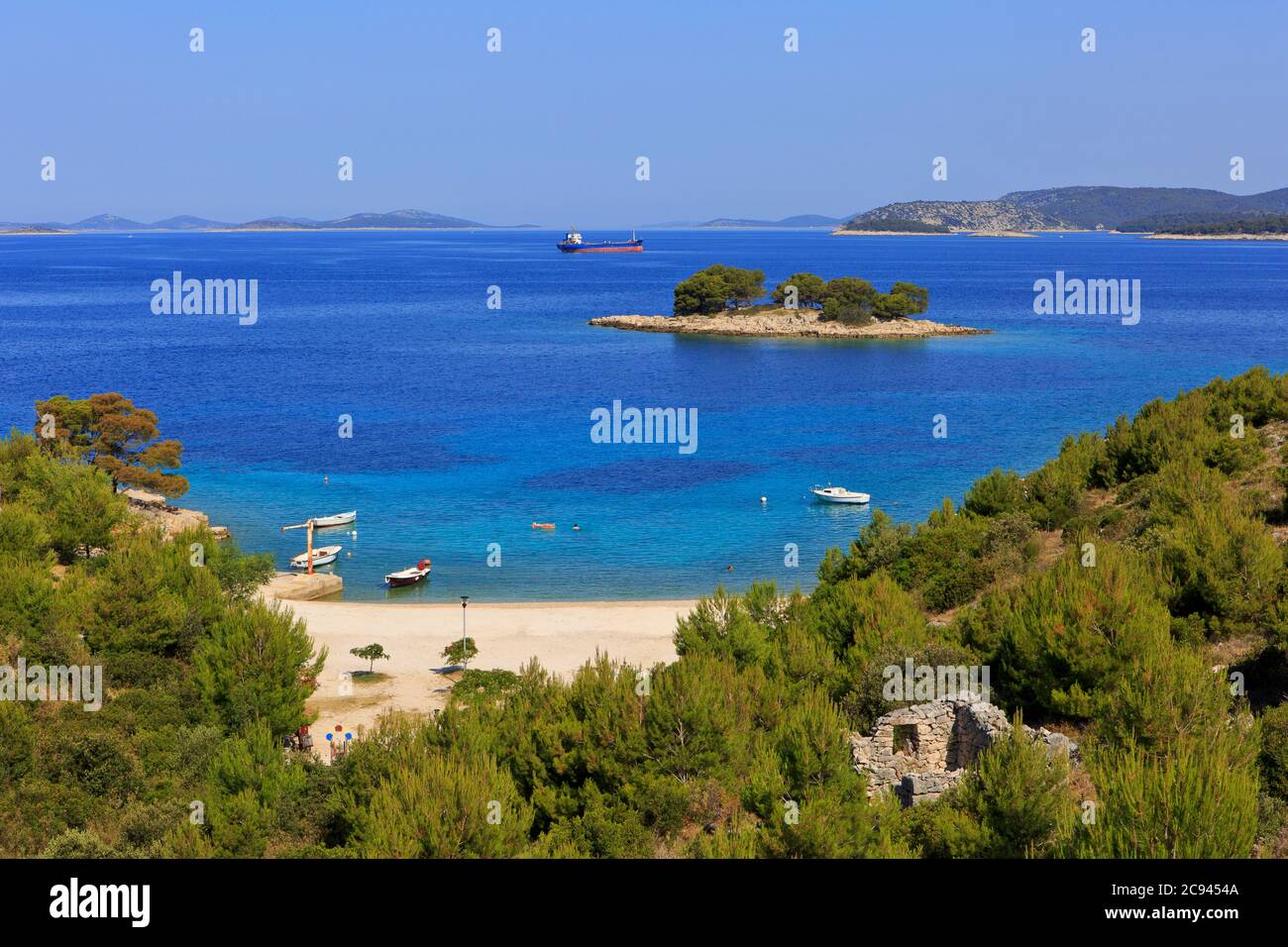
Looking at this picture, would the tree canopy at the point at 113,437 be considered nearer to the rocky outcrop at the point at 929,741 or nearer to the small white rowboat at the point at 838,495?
the small white rowboat at the point at 838,495

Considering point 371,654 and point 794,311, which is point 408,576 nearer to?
point 371,654

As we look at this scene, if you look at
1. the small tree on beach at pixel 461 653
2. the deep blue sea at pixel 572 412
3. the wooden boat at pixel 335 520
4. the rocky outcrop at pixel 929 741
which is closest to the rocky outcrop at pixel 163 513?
the deep blue sea at pixel 572 412

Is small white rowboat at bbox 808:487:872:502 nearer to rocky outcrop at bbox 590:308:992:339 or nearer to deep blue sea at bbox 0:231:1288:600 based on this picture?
deep blue sea at bbox 0:231:1288:600

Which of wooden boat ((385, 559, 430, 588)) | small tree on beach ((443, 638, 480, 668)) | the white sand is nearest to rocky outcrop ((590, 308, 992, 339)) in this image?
wooden boat ((385, 559, 430, 588))

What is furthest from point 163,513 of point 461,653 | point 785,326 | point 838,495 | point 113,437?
point 785,326

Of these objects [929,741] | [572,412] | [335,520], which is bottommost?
[335,520]
